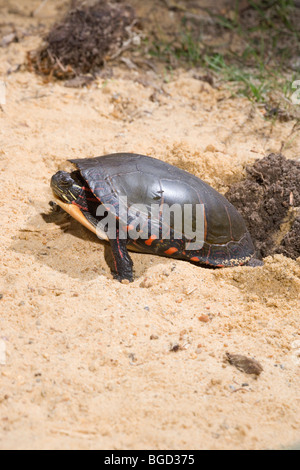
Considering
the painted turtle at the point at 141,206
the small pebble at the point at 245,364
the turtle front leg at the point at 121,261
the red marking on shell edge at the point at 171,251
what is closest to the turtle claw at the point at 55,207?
the painted turtle at the point at 141,206

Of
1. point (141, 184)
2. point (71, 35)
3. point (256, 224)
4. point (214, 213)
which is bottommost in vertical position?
point (256, 224)

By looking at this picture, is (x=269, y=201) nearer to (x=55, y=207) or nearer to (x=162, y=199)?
(x=162, y=199)

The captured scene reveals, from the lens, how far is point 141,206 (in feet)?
11.1

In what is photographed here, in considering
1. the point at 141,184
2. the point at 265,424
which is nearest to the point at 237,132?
the point at 141,184

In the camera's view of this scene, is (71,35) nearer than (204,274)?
No

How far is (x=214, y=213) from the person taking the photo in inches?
144

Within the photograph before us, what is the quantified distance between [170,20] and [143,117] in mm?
2397

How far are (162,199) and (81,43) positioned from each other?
10.4 feet

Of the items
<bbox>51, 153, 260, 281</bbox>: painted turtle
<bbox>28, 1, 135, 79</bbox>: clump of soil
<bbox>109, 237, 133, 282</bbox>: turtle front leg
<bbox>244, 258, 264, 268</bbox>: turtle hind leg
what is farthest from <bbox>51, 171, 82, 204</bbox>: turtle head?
<bbox>28, 1, 135, 79</bbox>: clump of soil

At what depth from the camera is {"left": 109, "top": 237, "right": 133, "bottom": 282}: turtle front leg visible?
3.29 meters

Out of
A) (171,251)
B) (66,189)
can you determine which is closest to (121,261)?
(171,251)

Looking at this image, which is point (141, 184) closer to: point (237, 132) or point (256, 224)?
point (256, 224)

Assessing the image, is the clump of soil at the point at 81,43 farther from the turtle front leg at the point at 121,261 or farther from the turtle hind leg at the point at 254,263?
the turtle hind leg at the point at 254,263

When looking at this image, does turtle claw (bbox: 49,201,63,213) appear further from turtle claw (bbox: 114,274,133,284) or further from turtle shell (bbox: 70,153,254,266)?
turtle claw (bbox: 114,274,133,284)
